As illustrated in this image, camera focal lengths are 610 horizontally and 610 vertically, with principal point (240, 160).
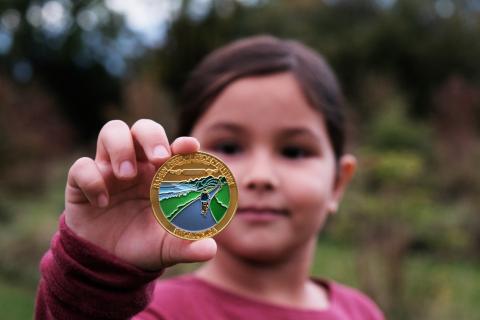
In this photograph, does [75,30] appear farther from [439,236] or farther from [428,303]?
[428,303]

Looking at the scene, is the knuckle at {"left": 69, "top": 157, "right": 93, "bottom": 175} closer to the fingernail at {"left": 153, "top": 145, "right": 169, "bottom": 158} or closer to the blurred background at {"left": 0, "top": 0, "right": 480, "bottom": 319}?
the fingernail at {"left": 153, "top": 145, "right": 169, "bottom": 158}

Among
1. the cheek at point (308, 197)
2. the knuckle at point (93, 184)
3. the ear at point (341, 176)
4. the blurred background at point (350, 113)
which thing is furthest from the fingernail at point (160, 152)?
the blurred background at point (350, 113)

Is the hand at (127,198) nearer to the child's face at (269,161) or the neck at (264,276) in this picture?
the child's face at (269,161)

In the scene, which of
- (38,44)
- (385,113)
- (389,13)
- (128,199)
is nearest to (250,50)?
(128,199)

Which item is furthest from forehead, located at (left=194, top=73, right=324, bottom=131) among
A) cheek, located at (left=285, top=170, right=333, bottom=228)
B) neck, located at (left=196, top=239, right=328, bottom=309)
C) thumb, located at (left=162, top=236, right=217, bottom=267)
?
thumb, located at (left=162, top=236, right=217, bottom=267)

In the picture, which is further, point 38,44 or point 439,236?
point 38,44
